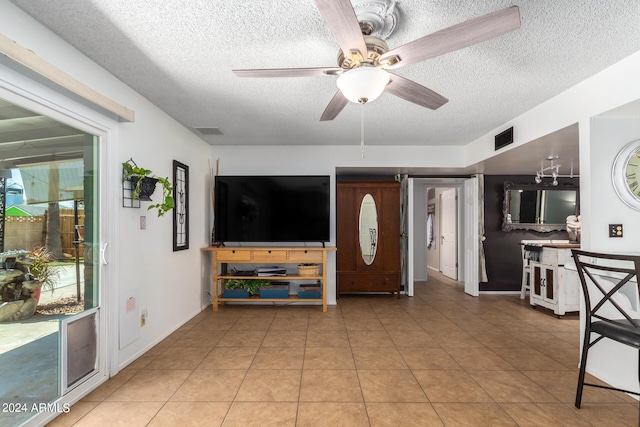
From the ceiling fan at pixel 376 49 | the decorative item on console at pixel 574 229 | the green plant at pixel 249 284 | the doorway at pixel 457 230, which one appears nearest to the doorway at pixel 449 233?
the doorway at pixel 457 230

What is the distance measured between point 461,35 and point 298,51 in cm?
109

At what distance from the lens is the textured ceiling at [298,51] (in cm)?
180

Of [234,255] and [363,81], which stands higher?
[363,81]

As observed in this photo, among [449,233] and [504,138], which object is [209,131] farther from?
[449,233]

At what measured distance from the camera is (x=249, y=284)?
15.5 ft

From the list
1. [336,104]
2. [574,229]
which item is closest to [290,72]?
[336,104]

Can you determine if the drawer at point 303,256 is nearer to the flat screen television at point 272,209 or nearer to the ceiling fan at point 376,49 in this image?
the flat screen television at point 272,209

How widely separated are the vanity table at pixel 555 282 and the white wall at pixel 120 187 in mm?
4576

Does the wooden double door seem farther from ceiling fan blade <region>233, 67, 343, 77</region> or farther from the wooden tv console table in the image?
ceiling fan blade <region>233, 67, 343, 77</region>

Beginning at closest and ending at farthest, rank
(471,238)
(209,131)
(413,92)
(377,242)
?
(413,92), (209,131), (377,242), (471,238)

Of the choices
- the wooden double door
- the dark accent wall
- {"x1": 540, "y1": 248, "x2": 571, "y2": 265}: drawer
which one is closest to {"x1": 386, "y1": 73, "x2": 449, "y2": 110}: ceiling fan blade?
the wooden double door

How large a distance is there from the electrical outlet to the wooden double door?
2961 millimetres

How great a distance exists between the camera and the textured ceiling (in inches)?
70.7

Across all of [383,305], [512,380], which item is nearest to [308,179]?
[383,305]
